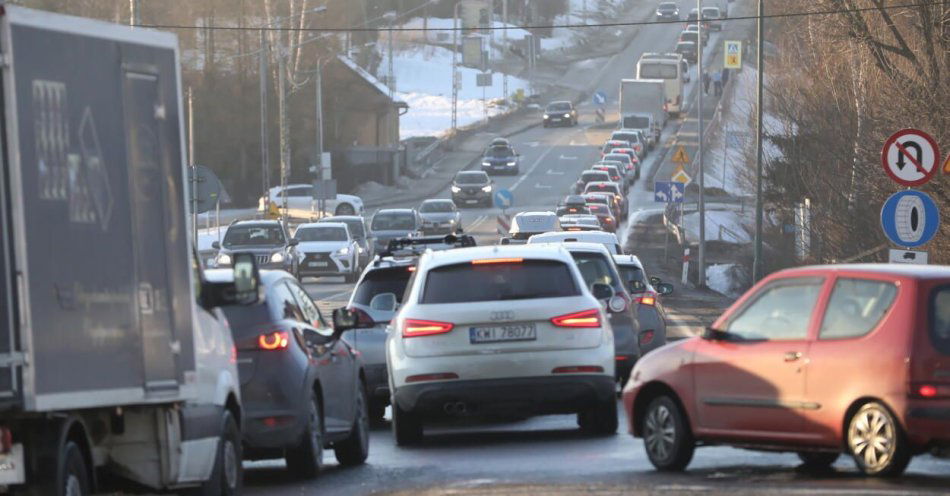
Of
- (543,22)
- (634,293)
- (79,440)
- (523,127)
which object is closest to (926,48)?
(634,293)

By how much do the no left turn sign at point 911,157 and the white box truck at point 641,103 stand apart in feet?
275

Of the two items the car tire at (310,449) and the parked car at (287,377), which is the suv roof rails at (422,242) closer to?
the parked car at (287,377)

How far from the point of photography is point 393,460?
47.1 feet

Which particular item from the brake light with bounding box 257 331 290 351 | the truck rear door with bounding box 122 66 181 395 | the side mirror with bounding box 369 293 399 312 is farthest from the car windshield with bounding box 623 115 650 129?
the truck rear door with bounding box 122 66 181 395

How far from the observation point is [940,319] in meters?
11.0

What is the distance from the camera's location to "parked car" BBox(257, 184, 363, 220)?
253 feet

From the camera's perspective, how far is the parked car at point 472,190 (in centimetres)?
8444

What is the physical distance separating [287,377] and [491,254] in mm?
2799

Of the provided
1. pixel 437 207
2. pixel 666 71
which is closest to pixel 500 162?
pixel 666 71

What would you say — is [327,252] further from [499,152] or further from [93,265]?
[499,152]

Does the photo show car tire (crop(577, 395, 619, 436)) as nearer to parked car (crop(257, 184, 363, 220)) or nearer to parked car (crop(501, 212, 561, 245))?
parked car (crop(501, 212, 561, 245))

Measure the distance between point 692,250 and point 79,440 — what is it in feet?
171

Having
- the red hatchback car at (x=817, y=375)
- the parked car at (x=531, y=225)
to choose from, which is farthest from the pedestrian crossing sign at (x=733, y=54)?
the red hatchback car at (x=817, y=375)

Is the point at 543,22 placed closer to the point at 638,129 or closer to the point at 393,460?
the point at 638,129
